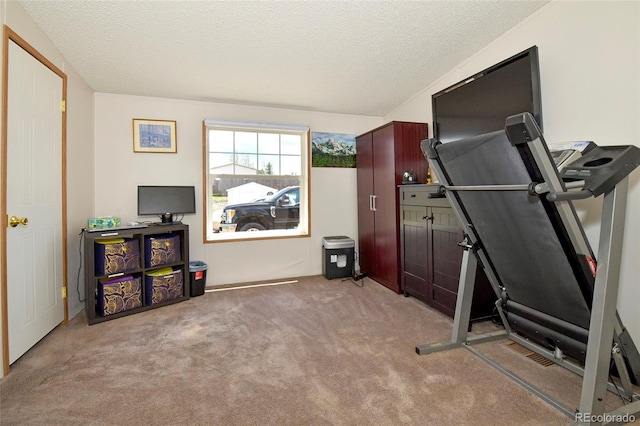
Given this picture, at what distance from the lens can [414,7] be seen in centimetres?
209

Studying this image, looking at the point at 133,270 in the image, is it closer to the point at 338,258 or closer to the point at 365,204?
the point at 338,258

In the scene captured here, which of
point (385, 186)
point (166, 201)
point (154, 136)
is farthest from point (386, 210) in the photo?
point (154, 136)

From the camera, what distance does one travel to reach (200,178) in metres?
3.92

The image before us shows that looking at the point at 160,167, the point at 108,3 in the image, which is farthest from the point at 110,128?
the point at 108,3

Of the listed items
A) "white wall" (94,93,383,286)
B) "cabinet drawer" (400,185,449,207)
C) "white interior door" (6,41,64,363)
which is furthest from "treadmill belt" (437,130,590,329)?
"white interior door" (6,41,64,363)

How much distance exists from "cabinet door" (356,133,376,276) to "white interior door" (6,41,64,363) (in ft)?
11.2

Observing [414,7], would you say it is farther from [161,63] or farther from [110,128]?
[110,128]

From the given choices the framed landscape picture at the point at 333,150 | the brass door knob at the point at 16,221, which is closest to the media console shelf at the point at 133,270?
the brass door knob at the point at 16,221

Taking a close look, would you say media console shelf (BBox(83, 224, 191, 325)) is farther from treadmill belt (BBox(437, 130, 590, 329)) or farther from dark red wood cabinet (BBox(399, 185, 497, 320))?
treadmill belt (BBox(437, 130, 590, 329))

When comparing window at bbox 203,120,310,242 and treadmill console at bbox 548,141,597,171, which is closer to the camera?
treadmill console at bbox 548,141,597,171

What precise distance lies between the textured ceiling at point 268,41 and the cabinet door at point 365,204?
846 millimetres

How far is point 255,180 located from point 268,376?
9.25 ft

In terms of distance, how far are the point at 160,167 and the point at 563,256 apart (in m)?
4.12

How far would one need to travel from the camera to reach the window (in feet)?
13.2
